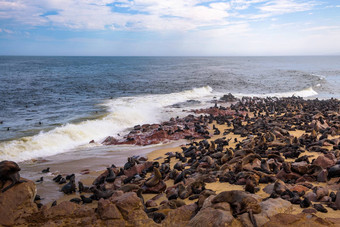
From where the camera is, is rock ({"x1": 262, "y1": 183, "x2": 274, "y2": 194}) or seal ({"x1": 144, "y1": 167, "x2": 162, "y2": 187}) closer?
rock ({"x1": 262, "y1": 183, "x2": 274, "y2": 194})

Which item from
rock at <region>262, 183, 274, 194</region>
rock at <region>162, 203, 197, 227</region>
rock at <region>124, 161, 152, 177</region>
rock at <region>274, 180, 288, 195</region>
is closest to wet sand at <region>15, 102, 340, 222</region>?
rock at <region>262, 183, 274, 194</region>

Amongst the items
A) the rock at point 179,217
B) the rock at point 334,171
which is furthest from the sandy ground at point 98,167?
the rock at point 179,217

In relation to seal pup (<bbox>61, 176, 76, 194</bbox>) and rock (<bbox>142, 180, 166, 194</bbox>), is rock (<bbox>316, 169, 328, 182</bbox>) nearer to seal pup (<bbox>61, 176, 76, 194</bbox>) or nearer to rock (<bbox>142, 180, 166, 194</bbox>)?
rock (<bbox>142, 180, 166, 194</bbox>)

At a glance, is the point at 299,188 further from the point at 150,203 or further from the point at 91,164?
the point at 91,164

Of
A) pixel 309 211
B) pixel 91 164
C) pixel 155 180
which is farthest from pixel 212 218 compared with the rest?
pixel 91 164

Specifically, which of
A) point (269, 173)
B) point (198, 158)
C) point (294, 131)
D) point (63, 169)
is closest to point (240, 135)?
point (294, 131)

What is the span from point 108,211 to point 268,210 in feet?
11.9

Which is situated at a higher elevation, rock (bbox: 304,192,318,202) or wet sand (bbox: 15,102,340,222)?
rock (bbox: 304,192,318,202)

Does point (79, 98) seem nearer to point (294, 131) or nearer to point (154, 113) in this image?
point (154, 113)

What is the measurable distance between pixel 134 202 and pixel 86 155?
8.67 metres

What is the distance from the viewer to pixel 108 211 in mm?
6395

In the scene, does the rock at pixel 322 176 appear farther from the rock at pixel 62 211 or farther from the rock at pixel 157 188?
the rock at pixel 62 211

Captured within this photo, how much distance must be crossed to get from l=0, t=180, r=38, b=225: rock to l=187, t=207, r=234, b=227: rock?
4.23 m

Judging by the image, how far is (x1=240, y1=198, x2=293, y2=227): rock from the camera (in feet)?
18.1
